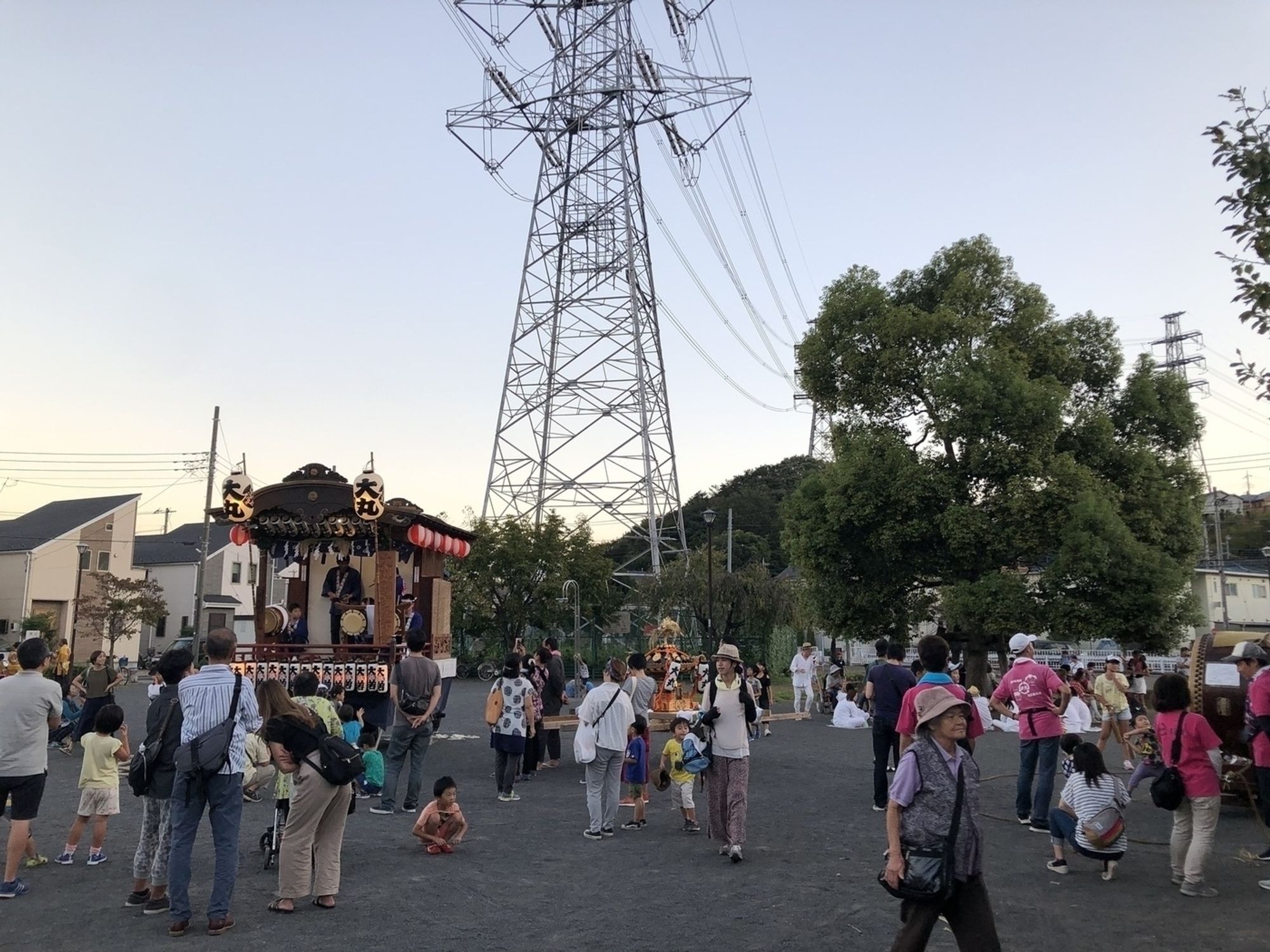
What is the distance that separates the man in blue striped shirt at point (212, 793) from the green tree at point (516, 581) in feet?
109

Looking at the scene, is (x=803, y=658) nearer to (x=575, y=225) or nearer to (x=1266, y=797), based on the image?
(x=1266, y=797)

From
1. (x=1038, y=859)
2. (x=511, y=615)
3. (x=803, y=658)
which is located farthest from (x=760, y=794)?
(x=511, y=615)

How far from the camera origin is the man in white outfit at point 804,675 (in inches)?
904

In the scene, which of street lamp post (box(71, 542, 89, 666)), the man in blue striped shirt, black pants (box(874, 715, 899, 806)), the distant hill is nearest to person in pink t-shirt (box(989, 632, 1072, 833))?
black pants (box(874, 715, 899, 806))

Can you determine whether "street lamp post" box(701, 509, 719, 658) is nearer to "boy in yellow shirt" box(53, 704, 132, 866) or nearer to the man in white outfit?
the man in white outfit

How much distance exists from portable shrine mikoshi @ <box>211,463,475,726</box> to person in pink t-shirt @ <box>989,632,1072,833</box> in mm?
7691

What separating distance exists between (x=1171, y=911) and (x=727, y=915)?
3044 millimetres

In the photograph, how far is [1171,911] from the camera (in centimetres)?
667

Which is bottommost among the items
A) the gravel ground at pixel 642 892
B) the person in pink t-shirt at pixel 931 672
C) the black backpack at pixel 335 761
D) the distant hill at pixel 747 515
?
the gravel ground at pixel 642 892

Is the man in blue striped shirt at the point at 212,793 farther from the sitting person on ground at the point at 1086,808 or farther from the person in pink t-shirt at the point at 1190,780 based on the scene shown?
the person in pink t-shirt at the point at 1190,780

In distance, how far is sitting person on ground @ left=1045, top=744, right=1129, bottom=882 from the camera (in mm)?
7516

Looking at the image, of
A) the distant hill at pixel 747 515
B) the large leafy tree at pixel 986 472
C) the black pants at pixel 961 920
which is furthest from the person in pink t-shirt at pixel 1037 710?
the distant hill at pixel 747 515

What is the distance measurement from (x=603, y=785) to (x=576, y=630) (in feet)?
84.9

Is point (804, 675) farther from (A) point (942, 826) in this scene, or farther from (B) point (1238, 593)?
(B) point (1238, 593)
